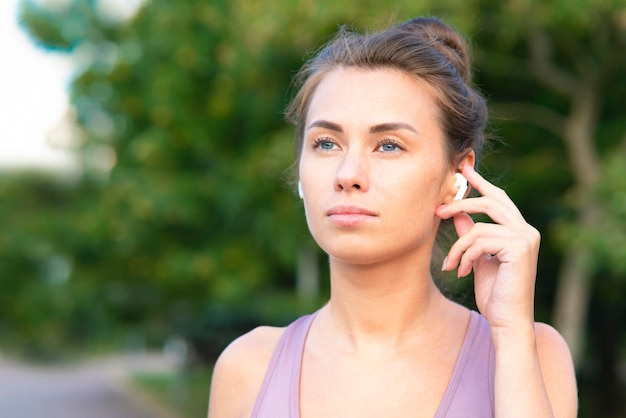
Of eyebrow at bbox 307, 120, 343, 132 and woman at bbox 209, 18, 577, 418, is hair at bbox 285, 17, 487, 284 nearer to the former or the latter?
woman at bbox 209, 18, 577, 418

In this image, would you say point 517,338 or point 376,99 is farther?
point 376,99

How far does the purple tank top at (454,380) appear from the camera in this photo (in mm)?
2023

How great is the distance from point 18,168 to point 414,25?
19.2 meters

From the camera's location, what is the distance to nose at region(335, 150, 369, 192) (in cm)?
198

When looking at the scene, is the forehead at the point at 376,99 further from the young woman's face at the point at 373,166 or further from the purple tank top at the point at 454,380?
the purple tank top at the point at 454,380

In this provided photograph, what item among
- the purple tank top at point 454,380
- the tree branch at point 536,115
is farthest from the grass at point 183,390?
the purple tank top at point 454,380

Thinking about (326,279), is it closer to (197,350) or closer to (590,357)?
(590,357)

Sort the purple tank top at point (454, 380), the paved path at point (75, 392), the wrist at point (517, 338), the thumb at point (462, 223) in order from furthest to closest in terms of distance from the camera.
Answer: the paved path at point (75, 392) < the thumb at point (462, 223) < the purple tank top at point (454, 380) < the wrist at point (517, 338)

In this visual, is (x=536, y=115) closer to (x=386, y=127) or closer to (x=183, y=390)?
(x=386, y=127)

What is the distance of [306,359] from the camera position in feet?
7.39

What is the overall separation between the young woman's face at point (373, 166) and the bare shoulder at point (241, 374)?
1.32ft

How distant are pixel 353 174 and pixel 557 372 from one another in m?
0.64

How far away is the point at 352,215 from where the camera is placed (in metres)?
1.99

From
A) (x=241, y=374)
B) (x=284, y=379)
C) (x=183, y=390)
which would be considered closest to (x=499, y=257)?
(x=284, y=379)
